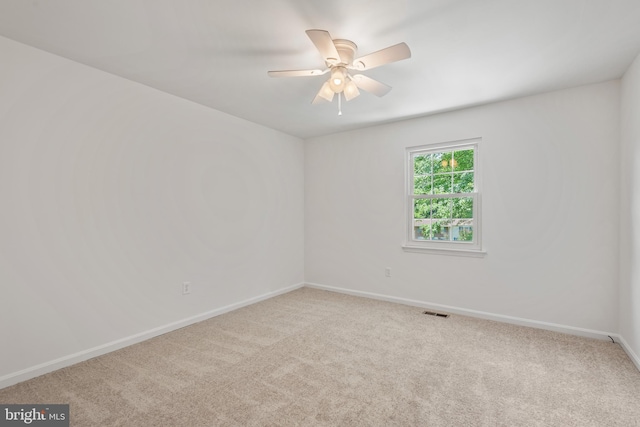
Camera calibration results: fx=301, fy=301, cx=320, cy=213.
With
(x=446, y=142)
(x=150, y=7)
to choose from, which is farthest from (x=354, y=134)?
(x=150, y=7)

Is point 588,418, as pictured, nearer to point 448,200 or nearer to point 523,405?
point 523,405

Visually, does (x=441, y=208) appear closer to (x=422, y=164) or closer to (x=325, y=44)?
(x=422, y=164)

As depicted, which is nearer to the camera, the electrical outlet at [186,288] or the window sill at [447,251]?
the electrical outlet at [186,288]

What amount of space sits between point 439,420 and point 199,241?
278 cm

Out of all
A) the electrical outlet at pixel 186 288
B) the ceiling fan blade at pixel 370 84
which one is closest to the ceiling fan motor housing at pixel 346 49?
the ceiling fan blade at pixel 370 84

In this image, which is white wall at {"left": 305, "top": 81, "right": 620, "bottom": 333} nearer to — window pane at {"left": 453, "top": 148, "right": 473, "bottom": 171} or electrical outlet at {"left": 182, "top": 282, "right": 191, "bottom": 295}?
window pane at {"left": 453, "top": 148, "right": 473, "bottom": 171}

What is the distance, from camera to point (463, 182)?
3.65m

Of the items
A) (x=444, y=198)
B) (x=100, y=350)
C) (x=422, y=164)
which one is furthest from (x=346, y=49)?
(x=100, y=350)

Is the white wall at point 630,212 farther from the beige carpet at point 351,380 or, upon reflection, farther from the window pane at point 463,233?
the window pane at point 463,233

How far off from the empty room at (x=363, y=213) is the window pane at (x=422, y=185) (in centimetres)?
3

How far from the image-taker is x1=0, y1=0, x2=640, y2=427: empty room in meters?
1.90

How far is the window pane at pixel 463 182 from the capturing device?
11.8ft

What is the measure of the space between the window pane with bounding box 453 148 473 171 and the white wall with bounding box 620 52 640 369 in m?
1.29

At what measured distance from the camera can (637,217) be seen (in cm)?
240
